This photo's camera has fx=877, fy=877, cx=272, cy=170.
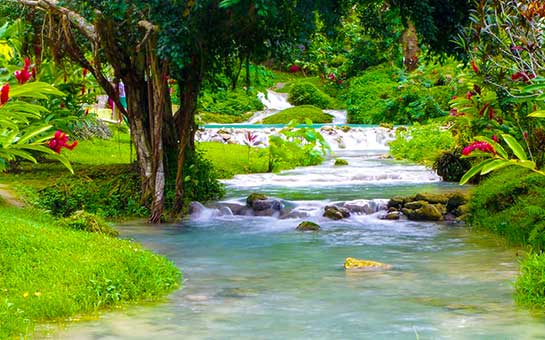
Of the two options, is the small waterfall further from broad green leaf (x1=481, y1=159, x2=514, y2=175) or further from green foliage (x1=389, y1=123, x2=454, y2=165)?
broad green leaf (x1=481, y1=159, x2=514, y2=175)

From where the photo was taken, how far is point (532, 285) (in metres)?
6.99

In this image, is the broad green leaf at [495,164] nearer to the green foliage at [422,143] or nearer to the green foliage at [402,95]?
the green foliage at [422,143]

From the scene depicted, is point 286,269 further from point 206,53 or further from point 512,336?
point 206,53

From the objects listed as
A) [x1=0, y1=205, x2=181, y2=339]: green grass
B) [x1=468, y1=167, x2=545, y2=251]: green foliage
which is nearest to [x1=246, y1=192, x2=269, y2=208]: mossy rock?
[x1=468, y1=167, x2=545, y2=251]: green foliage

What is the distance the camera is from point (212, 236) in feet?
36.0

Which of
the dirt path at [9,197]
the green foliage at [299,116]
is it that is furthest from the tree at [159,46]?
the green foliage at [299,116]

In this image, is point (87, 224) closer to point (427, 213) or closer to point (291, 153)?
point (427, 213)

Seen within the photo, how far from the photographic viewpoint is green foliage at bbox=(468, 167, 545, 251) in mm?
9812

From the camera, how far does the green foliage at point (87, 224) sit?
31.7ft

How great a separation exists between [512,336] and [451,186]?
9128 mm

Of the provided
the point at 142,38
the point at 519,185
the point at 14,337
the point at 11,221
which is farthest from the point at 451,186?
the point at 14,337

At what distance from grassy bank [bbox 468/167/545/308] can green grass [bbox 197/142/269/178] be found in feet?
21.1

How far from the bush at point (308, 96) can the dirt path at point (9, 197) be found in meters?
25.4

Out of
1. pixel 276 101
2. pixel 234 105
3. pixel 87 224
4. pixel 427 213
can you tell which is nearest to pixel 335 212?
pixel 427 213
